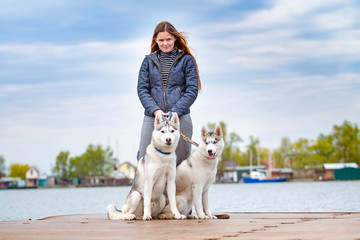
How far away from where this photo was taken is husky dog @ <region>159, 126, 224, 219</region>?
21.0 ft

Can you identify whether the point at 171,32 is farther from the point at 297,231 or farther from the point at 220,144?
the point at 297,231

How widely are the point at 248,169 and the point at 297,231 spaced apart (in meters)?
105

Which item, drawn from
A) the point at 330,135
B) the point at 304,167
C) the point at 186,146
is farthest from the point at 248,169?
the point at 186,146

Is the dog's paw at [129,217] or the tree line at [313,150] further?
the tree line at [313,150]

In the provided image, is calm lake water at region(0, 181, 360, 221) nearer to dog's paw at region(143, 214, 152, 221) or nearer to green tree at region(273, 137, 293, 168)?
dog's paw at region(143, 214, 152, 221)

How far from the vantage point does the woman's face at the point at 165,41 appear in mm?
6914

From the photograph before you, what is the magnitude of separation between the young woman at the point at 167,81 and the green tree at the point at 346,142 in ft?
253

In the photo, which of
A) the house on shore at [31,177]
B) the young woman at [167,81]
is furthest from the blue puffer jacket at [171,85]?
the house on shore at [31,177]

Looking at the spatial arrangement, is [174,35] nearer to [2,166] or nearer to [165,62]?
[165,62]

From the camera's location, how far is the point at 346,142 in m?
79.5

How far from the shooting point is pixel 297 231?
13.7 ft

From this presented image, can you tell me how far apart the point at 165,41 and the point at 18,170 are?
12865 cm

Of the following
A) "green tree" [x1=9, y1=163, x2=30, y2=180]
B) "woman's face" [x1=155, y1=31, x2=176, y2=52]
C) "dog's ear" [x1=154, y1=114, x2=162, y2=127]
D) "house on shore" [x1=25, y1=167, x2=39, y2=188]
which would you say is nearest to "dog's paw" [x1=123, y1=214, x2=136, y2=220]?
"dog's ear" [x1=154, y1=114, x2=162, y2=127]

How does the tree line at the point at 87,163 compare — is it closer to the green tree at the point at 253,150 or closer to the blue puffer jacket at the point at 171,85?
the green tree at the point at 253,150
